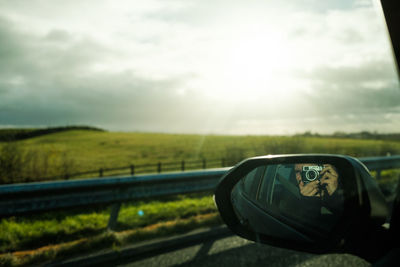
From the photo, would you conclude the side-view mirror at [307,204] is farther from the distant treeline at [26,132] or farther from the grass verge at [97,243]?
the distant treeline at [26,132]

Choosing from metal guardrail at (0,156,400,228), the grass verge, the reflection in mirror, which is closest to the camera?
the reflection in mirror

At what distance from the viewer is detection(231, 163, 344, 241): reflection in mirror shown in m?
1.38

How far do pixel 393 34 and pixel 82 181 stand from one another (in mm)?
4578

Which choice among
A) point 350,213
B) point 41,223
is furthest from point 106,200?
point 350,213

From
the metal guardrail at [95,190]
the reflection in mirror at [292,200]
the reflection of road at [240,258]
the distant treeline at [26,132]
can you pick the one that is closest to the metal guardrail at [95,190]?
the metal guardrail at [95,190]

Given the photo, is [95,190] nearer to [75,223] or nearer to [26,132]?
[75,223]

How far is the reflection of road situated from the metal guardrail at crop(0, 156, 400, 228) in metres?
1.34

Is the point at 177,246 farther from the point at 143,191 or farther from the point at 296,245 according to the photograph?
the point at 296,245

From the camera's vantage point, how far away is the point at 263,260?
3.77 metres

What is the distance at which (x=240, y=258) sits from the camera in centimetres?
387

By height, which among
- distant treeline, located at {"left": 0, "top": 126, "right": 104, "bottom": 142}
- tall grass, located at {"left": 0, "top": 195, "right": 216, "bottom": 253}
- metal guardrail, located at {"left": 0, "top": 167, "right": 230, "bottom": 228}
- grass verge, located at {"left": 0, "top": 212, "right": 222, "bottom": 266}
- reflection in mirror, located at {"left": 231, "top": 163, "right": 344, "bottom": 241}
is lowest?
tall grass, located at {"left": 0, "top": 195, "right": 216, "bottom": 253}

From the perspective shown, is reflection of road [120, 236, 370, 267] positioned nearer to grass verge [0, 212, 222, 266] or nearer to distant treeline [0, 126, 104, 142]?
grass verge [0, 212, 222, 266]

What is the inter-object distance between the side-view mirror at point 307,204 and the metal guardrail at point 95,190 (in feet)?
10.5

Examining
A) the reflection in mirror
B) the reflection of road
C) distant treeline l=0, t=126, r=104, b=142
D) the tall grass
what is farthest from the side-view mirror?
distant treeline l=0, t=126, r=104, b=142
